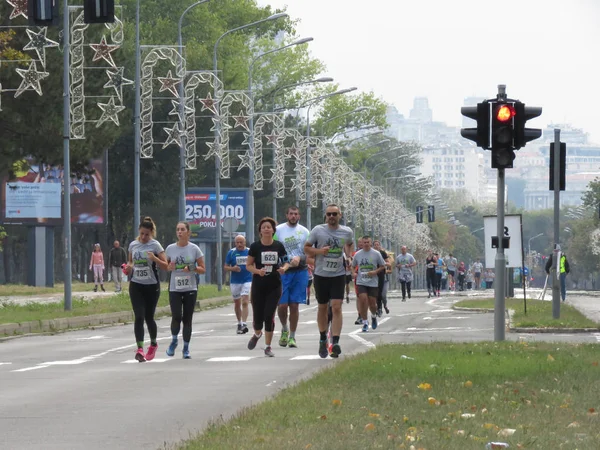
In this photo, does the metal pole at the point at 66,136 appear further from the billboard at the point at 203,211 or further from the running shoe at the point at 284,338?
the billboard at the point at 203,211

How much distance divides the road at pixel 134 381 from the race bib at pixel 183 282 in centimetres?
92

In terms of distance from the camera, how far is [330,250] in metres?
19.8

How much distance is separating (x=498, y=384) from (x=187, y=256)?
7.24 metres

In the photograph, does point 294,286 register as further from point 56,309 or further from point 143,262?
point 56,309

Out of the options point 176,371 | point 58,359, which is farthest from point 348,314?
point 176,371

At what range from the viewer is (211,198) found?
258 ft

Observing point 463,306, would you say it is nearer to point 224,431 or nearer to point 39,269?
point 39,269

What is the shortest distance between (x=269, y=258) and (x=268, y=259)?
0.02m

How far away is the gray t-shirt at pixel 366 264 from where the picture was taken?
A: 26578 mm

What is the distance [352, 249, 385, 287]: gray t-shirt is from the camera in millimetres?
26578

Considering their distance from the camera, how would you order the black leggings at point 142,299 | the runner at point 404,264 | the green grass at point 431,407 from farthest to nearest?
the runner at point 404,264
the black leggings at point 142,299
the green grass at point 431,407

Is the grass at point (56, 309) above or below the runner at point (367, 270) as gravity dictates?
below

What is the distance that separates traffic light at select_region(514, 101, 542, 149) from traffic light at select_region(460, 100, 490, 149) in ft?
1.12

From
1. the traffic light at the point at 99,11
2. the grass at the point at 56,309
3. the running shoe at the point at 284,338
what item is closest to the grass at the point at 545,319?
the running shoe at the point at 284,338
